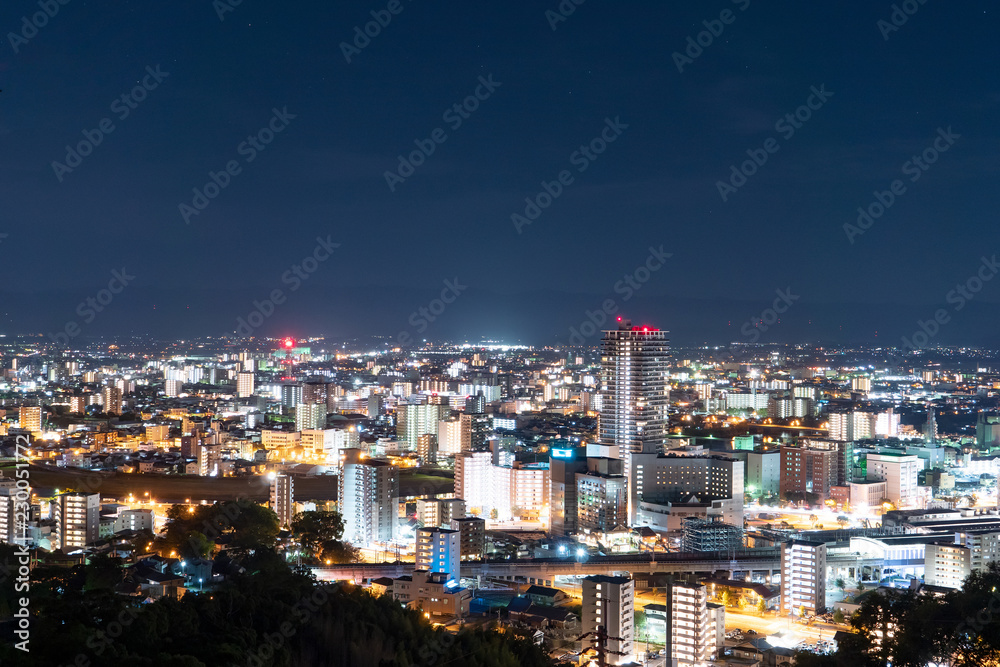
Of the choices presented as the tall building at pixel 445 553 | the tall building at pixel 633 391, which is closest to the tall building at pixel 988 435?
the tall building at pixel 633 391

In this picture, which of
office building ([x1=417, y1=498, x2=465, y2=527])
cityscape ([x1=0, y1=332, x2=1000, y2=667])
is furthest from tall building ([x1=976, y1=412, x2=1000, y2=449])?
office building ([x1=417, y1=498, x2=465, y2=527])

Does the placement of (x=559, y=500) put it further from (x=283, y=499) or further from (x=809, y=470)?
(x=809, y=470)

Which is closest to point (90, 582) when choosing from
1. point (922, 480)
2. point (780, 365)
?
point (922, 480)

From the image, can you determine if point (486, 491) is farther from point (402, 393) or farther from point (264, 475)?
point (402, 393)

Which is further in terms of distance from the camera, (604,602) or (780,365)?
(780,365)

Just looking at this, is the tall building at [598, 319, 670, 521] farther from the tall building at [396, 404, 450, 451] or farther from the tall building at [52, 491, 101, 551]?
the tall building at [52, 491, 101, 551]

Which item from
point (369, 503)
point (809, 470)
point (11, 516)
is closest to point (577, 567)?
point (369, 503)
